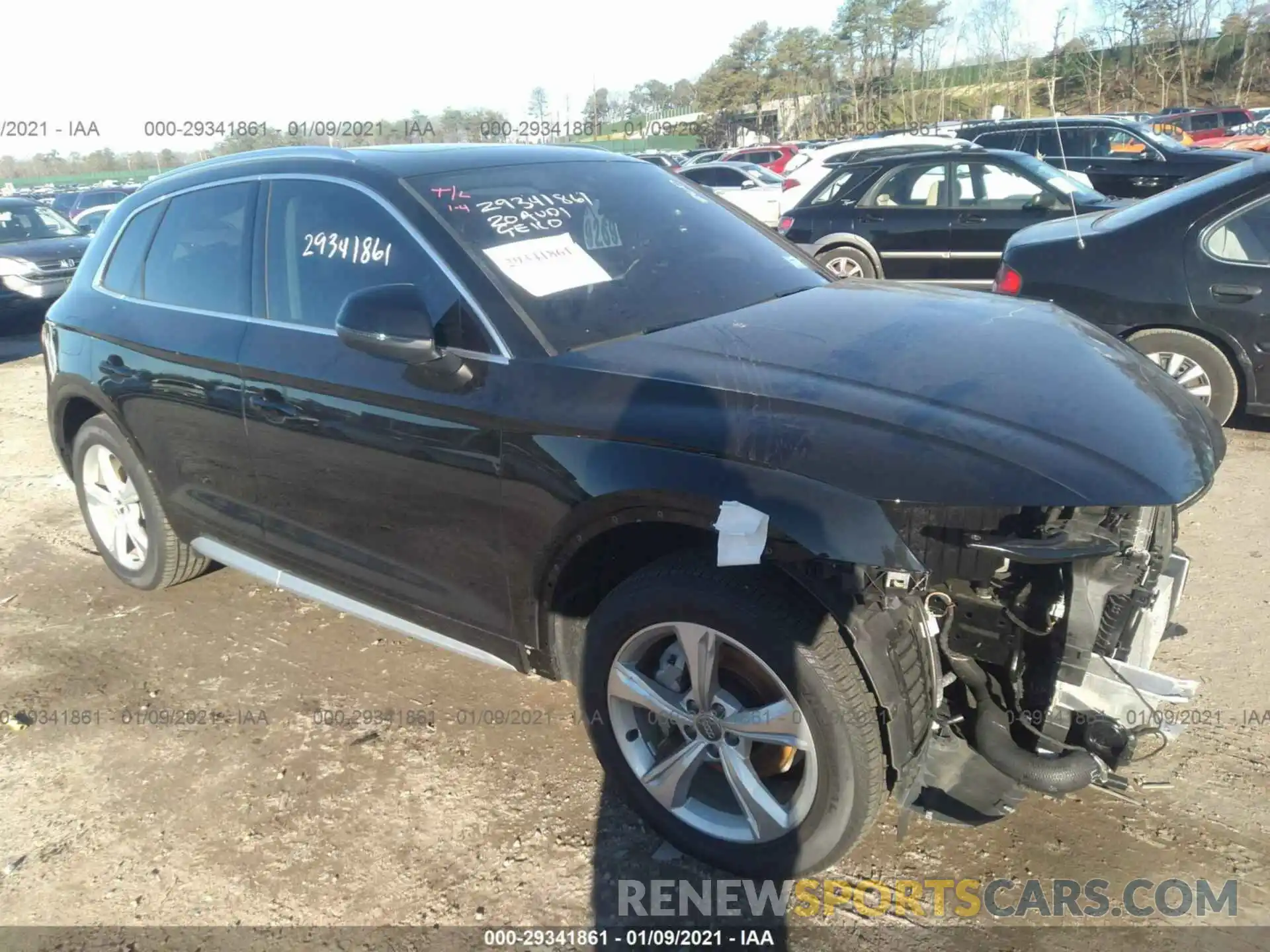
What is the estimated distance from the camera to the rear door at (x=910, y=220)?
906 cm

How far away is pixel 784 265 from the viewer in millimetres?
3578

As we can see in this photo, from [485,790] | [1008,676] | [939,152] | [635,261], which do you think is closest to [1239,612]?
[1008,676]

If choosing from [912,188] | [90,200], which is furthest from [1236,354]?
[90,200]

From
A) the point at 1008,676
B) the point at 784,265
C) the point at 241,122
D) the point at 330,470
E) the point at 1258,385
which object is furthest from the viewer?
the point at 241,122

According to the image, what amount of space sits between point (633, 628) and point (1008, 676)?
0.96 m

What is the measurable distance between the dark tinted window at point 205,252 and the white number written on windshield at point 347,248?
35cm

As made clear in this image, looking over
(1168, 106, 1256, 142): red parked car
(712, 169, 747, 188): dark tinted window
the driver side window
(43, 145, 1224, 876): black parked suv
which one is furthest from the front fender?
(1168, 106, 1256, 142): red parked car

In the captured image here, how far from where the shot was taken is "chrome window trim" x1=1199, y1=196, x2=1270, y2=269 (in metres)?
5.14

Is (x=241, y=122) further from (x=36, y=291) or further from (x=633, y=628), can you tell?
(x=633, y=628)

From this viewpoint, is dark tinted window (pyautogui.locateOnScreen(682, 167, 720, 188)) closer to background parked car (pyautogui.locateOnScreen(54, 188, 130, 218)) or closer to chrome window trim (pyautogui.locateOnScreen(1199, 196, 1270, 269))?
background parked car (pyautogui.locateOnScreen(54, 188, 130, 218))

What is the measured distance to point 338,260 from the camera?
125 inches

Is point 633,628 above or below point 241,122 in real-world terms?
below

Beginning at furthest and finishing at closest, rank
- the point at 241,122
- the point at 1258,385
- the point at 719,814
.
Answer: the point at 241,122, the point at 1258,385, the point at 719,814

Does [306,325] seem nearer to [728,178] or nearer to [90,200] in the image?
[728,178]
